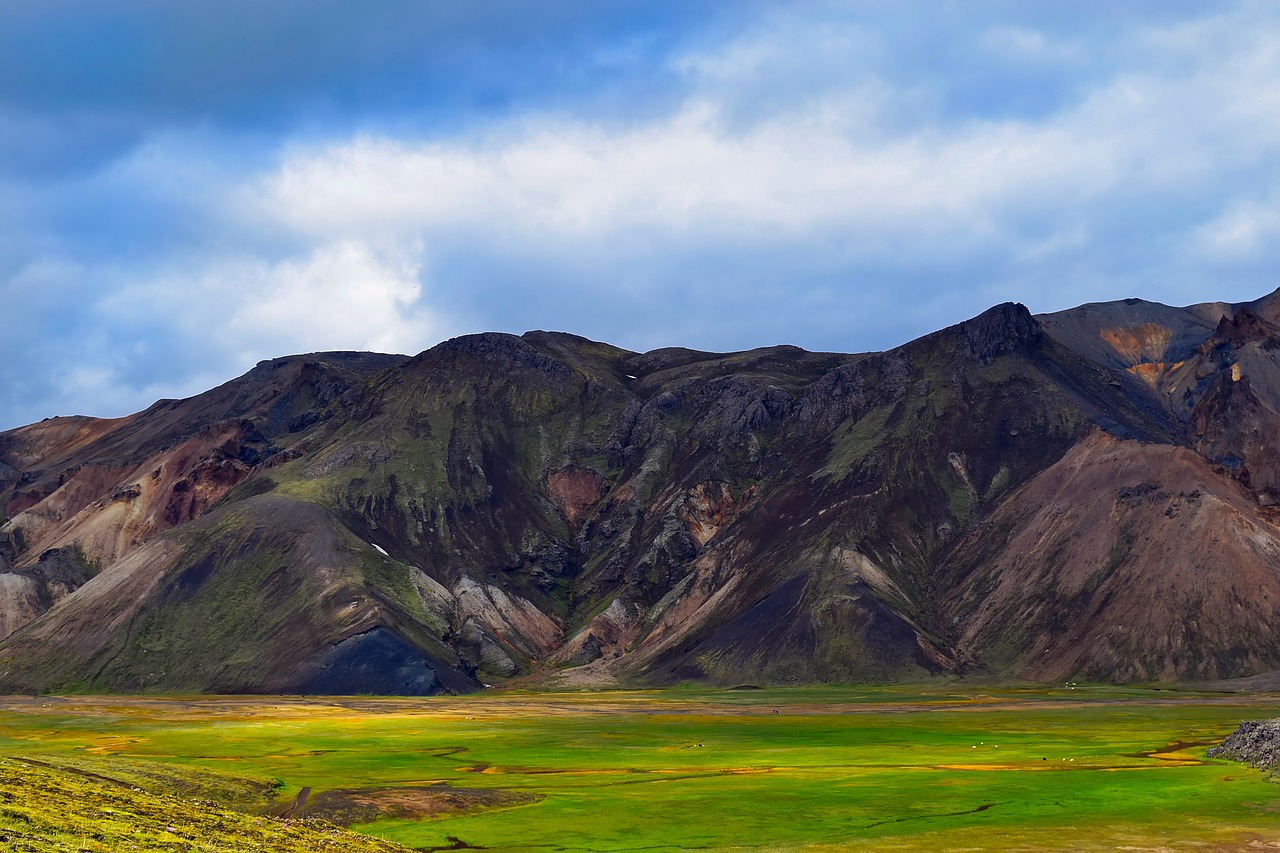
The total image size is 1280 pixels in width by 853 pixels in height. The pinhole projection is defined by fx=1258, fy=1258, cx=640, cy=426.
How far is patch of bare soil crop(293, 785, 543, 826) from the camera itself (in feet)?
182

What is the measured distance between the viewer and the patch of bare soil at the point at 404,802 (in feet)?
182

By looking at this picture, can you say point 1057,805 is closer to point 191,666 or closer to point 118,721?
point 118,721

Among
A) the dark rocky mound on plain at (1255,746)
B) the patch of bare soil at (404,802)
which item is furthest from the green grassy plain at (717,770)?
the dark rocky mound on plain at (1255,746)

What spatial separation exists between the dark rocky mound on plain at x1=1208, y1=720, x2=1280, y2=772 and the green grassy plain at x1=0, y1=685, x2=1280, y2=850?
1.11 meters

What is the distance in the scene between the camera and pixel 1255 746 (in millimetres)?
67688

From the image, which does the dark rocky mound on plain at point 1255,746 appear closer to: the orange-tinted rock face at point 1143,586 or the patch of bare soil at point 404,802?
the patch of bare soil at point 404,802

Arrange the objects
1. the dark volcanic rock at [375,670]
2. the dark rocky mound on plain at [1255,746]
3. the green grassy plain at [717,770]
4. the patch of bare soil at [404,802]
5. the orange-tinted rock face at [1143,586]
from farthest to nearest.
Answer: the dark volcanic rock at [375,670] < the orange-tinted rock face at [1143,586] < the dark rocky mound on plain at [1255,746] < the patch of bare soil at [404,802] < the green grassy plain at [717,770]

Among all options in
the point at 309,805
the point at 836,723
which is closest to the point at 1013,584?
the point at 836,723

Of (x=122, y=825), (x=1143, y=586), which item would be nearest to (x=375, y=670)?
(x=1143, y=586)

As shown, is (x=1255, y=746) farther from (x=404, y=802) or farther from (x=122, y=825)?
(x=122, y=825)

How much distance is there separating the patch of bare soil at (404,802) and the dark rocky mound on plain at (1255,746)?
37.3 meters

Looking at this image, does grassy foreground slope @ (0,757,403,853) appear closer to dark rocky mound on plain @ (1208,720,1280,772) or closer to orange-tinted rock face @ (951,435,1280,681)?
dark rocky mound on plain @ (1208,720,1280,772)

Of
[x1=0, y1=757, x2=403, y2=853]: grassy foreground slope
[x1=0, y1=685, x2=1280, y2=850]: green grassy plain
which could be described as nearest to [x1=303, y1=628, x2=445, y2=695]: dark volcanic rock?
[x1=0, y1=685, x2=1280, y2=850]: green grassy plain

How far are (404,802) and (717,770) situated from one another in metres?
21.6
